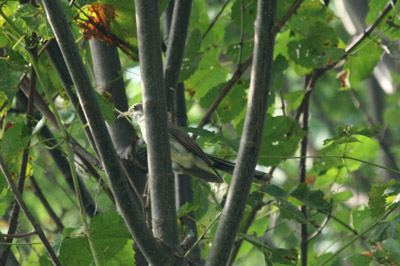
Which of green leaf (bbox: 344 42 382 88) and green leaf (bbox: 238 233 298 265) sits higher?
green leaf (bbox: 344 42 382 88)

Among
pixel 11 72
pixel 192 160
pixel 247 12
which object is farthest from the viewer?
pixel 192 160

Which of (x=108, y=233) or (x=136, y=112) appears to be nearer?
(x=108, y=233)

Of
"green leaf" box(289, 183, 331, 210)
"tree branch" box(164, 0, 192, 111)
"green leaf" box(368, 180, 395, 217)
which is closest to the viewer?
"green leaf" box(368, 180, 395, 217)

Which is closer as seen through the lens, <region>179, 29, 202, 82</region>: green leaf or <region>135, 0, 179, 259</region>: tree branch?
<region>135, 0, 179, 259</region>: tree branch

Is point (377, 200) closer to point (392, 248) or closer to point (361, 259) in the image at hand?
point (392, 248)

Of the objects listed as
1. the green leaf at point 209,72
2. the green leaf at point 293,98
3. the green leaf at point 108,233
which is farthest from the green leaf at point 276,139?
the green leaf at point 108,233

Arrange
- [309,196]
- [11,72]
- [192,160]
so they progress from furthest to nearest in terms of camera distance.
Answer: [192,160], [309,196], [11,72]

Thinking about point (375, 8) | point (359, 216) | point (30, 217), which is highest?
point (375, 8)

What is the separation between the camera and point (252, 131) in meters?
2.09

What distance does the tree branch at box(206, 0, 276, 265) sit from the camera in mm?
2080

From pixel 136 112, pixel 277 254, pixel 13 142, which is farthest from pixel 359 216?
pixel 13 142

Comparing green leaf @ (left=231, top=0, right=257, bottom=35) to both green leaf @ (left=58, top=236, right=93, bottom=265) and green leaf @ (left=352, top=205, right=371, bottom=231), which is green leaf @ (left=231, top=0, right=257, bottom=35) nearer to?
green leaf @ (left=352, top=205, right=371, bottom=231)

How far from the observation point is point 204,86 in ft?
12.7

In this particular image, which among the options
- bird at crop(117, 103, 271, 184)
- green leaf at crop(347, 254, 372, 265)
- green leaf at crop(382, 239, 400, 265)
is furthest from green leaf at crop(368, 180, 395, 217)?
bird at crop(117, 103, 271, 184)
